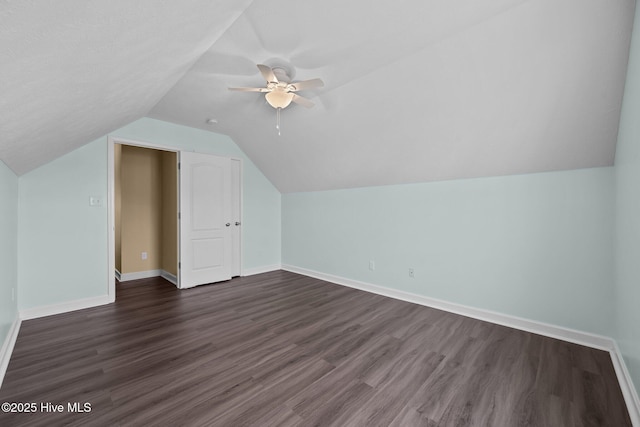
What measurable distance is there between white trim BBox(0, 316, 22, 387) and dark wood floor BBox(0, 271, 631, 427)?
46mm

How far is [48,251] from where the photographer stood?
10.1 ft

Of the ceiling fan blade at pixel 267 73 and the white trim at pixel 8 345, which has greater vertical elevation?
the ceiling fan blade at pixel 267 73

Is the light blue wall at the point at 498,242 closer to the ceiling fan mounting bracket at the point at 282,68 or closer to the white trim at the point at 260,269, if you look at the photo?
the white trim at the point at 260,269

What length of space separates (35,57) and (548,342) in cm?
387

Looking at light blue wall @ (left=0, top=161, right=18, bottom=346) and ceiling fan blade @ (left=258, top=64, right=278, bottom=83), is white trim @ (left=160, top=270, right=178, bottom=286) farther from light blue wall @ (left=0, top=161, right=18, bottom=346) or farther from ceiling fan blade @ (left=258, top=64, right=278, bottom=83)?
ceiling fan blade @ (left=258, top=64, right=278, bottom=83)

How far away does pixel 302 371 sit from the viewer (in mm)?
2006

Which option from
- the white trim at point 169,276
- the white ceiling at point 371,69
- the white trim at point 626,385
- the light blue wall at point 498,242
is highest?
the white ceiling at point 371,69

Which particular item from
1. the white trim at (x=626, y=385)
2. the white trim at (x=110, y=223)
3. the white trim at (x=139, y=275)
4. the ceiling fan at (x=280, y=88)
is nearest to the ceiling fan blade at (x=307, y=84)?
the ceiling fan at (x=280, y=88)

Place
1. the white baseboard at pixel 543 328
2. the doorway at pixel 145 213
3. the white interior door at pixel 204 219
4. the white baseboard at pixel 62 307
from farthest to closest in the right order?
the doorway at pixel 145 213 → the white interior door at pixel 204 219 → the white baseboard at pixel 62 307 → the white baseboard at pixel 543 328

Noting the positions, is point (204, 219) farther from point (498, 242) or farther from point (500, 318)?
point (500, 318)

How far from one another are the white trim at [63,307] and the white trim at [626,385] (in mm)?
4956

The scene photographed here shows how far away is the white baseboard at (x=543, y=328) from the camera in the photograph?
1.72m

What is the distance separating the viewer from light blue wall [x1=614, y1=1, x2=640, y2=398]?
4.89 ft

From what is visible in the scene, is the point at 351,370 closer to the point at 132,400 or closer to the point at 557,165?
the point at 132,400
